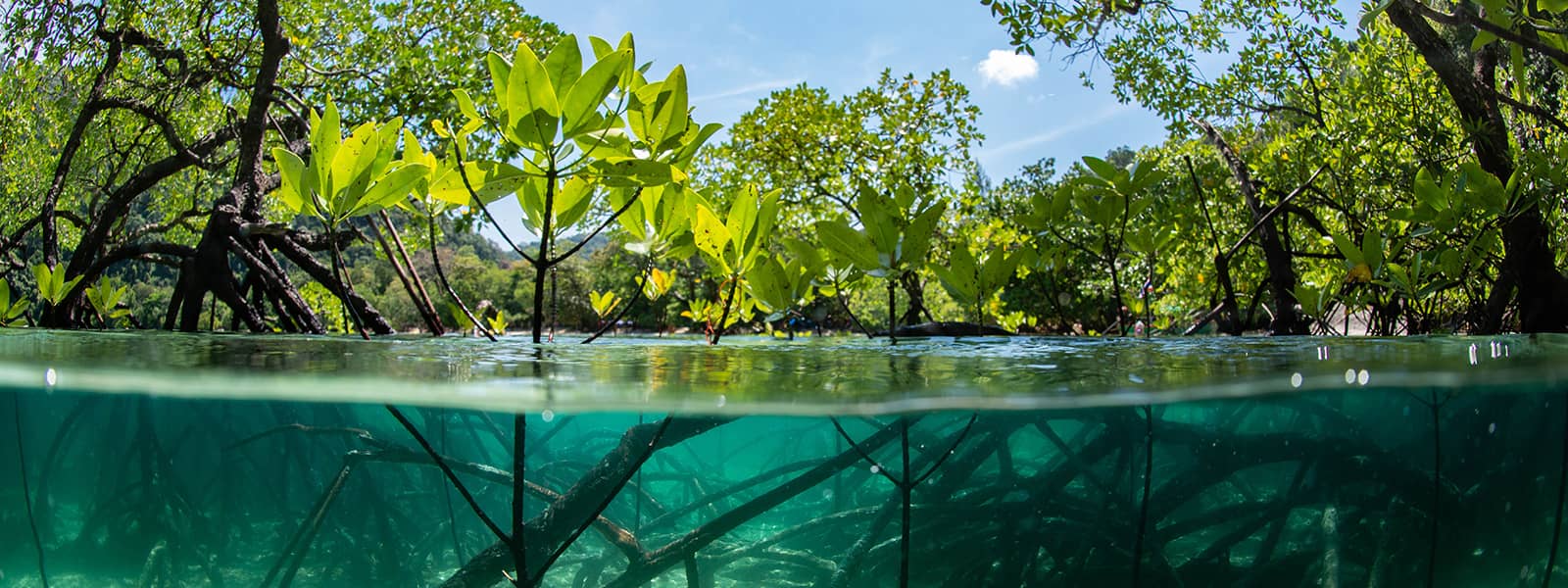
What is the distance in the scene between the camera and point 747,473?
117 centimetres

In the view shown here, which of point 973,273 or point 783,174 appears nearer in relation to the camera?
point 973,273

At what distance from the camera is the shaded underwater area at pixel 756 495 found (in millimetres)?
1090

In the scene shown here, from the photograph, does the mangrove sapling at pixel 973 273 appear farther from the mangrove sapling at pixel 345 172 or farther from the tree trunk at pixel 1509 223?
the tree trunk at pixel 1509 223

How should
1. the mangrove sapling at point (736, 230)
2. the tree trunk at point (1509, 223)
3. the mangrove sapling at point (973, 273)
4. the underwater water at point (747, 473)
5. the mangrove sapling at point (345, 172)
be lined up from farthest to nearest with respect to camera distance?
the tree trunk at point (1509, 223) → the mangrove sapling at point (973, 273) → the mangrove sapling at point (736, 230) → the mangrove sapling at point (345, 172) → the underwater water at point (747, 473)

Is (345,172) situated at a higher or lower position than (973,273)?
higher

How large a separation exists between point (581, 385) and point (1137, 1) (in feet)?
10.8

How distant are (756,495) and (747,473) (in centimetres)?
4

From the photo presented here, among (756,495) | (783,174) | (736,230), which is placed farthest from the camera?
(783,174)

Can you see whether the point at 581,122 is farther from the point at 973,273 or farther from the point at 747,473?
the point at 973,273

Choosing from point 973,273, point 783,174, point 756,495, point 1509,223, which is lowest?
point 756,495

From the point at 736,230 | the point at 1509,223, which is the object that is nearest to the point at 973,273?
the point at 736,230

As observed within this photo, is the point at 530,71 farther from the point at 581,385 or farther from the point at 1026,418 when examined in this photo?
the point at 1026,418

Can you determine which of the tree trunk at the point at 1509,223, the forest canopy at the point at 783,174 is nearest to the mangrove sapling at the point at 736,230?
the forest canopy at the point at 783,174

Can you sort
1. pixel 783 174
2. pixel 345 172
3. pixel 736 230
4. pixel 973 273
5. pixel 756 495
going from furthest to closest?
1. pixel 783 174
2. pixel 973 273
3. pixel 736 230
4. pixel 345 172
5. pixel 756 495
